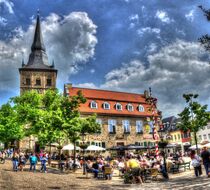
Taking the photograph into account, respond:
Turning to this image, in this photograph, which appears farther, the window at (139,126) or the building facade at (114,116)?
the window at (139,126)

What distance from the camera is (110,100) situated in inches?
1880

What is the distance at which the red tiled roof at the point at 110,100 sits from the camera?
147 feet

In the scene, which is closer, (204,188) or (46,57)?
(204,188)

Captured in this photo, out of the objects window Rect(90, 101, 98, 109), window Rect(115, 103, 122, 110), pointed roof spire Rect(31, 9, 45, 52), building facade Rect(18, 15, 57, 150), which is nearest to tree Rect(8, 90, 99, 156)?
window Rect(90, 101, 98, 109)

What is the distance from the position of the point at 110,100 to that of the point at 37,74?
24.0m

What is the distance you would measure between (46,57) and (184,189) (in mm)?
65002

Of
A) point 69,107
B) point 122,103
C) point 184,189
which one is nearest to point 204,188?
point 184,189

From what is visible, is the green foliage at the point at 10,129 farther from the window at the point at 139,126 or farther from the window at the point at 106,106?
the window at the point at 139,126

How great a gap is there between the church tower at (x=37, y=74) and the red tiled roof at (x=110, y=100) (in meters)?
18.9

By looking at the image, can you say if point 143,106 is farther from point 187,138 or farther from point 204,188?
point 204,188

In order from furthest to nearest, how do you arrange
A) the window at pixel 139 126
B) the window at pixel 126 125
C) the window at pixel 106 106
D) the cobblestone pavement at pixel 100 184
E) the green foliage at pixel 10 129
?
the green foliage at pixel 10 129
the window at pixel 139 126
the window at pixel 126 125
the window at pixel 106 106
the cobblestone pavement at pixel 100 184

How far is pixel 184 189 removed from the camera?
11.5 m

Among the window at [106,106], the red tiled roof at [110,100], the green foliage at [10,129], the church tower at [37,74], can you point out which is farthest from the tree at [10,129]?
the window at [106,106]

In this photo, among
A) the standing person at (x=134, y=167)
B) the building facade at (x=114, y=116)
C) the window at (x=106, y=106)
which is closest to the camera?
the standing person at (x=134, y=167)
